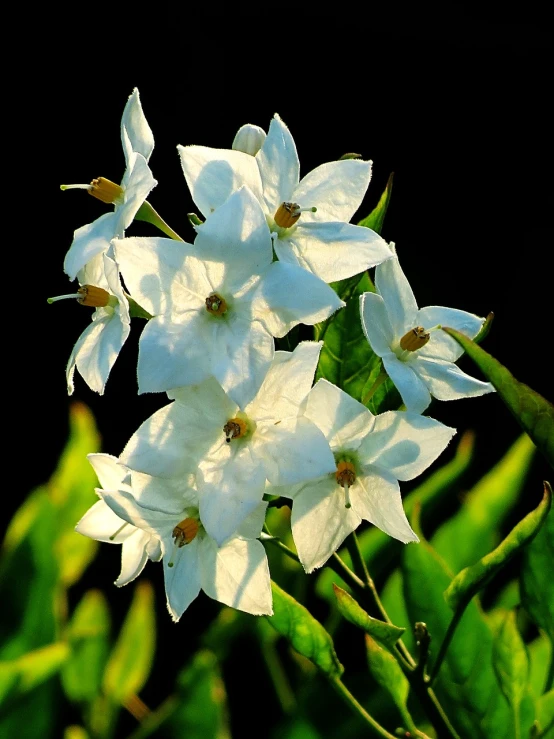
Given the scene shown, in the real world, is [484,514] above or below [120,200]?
below

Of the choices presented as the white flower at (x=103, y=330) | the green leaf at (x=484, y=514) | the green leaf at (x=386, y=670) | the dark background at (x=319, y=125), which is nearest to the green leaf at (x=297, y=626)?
the green leaf at (x=386, y=670)

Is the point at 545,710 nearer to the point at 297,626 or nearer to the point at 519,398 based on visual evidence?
the point at 297,626

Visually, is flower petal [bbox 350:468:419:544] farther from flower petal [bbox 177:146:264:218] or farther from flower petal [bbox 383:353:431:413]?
flower petal [bbox 177:146:264:218]

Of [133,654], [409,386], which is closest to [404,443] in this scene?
[409,386]

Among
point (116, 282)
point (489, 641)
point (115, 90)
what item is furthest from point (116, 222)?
point (115, 90)

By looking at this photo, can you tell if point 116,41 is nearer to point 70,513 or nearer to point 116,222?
point 70,513

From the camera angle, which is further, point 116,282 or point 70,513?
point 70,513

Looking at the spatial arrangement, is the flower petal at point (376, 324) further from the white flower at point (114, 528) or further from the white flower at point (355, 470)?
the white flower at point (114, 528)
